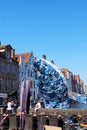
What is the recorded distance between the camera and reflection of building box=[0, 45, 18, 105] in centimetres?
6316

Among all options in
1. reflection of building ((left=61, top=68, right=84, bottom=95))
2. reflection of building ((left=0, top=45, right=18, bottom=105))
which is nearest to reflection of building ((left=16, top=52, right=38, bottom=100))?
reflection of building ((left=0, top=45, right=18, bottom=105))

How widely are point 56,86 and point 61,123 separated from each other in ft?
43.5

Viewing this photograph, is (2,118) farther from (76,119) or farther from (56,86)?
(56,86)

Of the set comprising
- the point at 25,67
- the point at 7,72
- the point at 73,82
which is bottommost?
the point at 7,72

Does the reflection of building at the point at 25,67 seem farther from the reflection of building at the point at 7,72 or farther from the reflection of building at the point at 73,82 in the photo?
the reflection of building at the point at 73,82

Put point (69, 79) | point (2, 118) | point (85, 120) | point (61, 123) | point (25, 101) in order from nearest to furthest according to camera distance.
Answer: point (25, 101)
point (61, 123)
point (2, 118)
point (85, 120)
point (69, 79)

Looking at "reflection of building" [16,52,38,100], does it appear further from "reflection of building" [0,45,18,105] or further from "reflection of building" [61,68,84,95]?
"reflection of building" [61,68,84,95]

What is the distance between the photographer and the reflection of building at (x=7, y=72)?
63156mm

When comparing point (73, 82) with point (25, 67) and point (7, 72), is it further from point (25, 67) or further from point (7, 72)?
point (7, 72)

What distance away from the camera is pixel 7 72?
64.8 m

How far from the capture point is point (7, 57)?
6525 centimetres

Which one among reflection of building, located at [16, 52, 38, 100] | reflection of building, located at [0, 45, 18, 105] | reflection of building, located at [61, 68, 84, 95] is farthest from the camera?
reflection of building, located at [61, 68, 84, 95]

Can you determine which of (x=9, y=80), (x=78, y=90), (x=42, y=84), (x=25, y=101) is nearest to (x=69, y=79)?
(x=78, y=90)

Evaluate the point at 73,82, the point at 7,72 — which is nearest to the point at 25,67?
the point at 7,72
